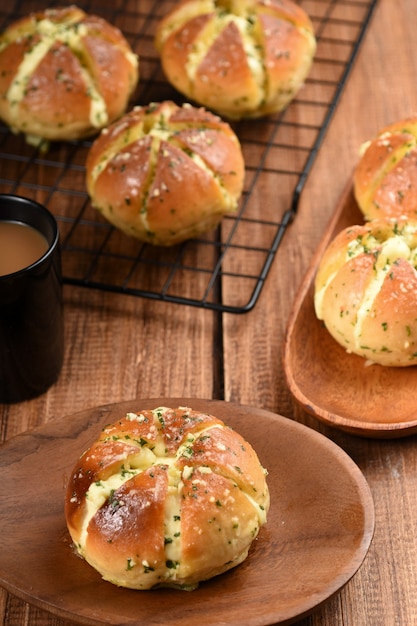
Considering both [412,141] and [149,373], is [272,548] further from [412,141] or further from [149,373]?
[412,141]

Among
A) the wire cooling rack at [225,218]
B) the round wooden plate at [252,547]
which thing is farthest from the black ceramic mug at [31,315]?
the wire cooling rack at [225,218]

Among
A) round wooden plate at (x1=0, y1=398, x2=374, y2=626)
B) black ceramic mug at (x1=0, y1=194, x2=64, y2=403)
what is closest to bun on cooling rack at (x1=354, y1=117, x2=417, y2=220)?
round wooden plate at (x1=0, y1=398, x2=374, y2=626)

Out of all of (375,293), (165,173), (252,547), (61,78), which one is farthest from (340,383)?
(61,78)

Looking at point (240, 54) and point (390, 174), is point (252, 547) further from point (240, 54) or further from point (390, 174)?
point (240, 54)

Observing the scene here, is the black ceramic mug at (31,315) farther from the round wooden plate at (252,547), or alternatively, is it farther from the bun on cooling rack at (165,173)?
the bun on cooling rack at (165,173)

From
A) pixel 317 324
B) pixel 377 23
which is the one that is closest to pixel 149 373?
pixel 317 324
